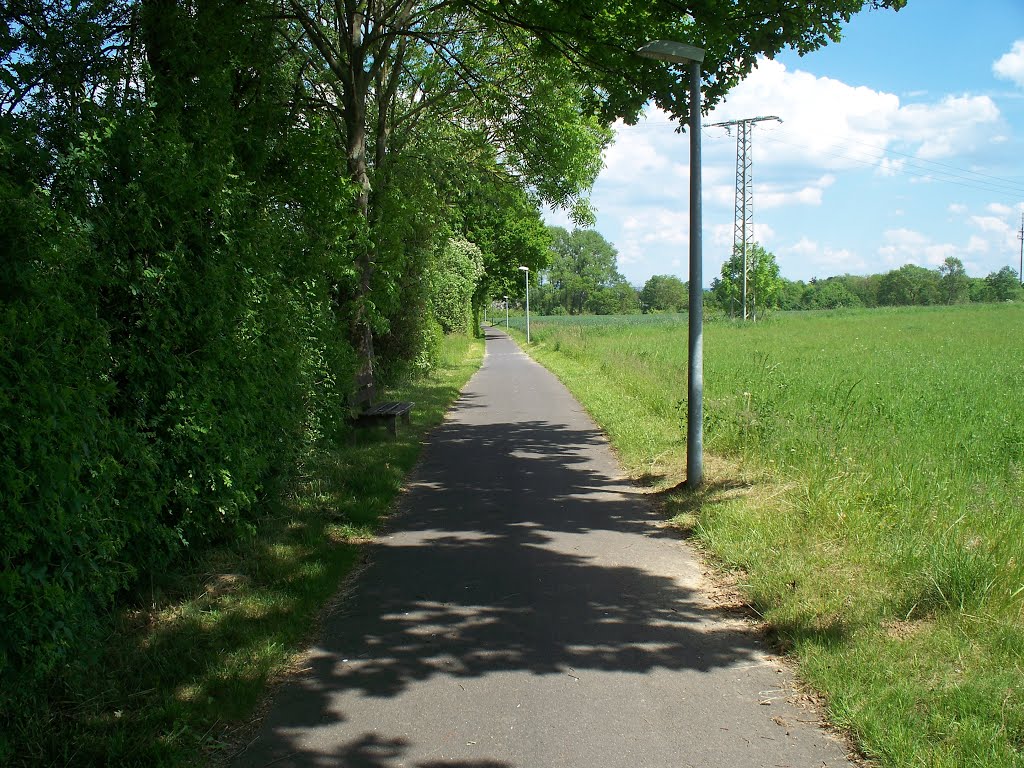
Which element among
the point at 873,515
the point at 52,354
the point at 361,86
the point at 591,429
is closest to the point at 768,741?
the point at 873,515

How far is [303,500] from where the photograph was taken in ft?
26.8

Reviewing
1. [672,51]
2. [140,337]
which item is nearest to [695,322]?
[672,51]

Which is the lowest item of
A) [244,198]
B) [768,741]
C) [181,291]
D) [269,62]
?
[768,741]

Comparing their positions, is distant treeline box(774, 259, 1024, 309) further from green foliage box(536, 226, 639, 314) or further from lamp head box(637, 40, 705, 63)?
lamp head box(637, 40, 705, 63)

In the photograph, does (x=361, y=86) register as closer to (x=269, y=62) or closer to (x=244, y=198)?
(x=269, y=62)

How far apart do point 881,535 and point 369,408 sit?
850 cm

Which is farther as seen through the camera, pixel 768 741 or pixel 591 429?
pixel 591 429

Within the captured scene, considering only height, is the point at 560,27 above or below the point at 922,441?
above

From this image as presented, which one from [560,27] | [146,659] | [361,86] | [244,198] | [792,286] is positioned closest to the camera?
[146,659]

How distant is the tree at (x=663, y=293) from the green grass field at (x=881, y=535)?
160824 millimetres

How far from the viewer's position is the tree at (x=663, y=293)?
173000mm

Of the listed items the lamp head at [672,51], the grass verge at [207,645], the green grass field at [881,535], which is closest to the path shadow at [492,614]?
the grass verge at [207,645]

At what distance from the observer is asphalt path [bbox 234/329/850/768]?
3.71 metres

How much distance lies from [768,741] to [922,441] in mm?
6207
